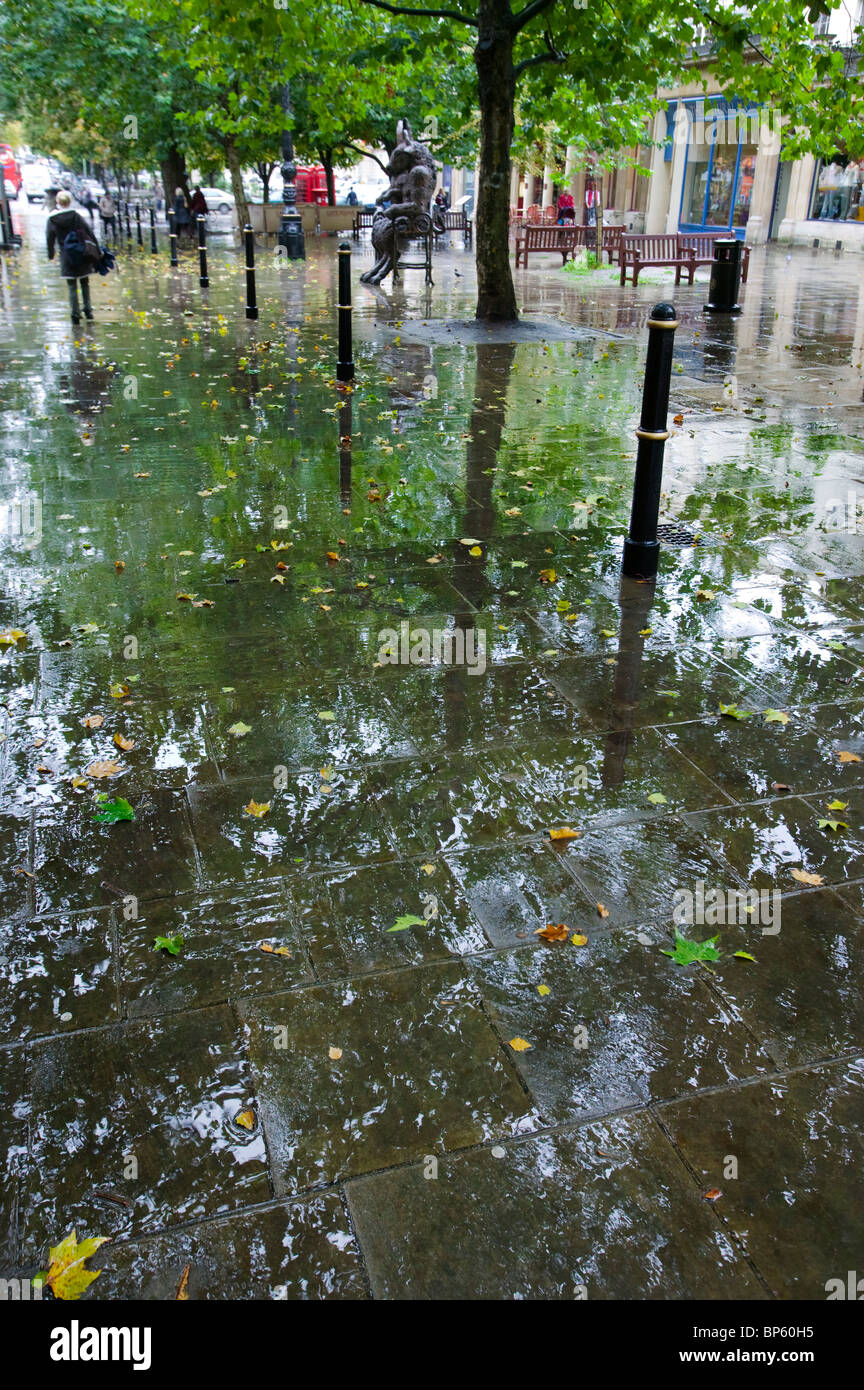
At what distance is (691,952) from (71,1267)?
1.90m

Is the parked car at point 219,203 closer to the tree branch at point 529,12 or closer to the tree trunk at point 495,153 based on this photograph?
the tree trunk at point 495,153

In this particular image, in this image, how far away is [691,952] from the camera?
10.8 feet

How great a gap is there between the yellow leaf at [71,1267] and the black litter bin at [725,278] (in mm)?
16656

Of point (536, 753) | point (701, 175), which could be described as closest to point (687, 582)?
point (536, 753)

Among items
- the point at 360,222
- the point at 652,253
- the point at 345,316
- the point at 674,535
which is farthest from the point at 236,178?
the point at 674,535

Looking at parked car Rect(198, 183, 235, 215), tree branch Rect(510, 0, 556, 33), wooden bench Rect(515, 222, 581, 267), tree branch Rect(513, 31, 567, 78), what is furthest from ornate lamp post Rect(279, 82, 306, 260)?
parked car Rect(198, 183, 235, 215)

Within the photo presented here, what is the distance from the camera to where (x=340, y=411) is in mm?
10016

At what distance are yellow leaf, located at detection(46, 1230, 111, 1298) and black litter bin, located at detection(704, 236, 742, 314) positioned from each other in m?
16.7

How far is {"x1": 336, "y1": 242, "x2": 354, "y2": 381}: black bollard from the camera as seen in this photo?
391 inches

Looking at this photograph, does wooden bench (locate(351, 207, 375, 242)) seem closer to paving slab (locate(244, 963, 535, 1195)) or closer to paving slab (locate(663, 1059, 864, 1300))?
paving slab (locate(244, 963, 535, 1195))

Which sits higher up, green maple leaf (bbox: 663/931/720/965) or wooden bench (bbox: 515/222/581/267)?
wooden bench (bbox: 515/222/581/267)

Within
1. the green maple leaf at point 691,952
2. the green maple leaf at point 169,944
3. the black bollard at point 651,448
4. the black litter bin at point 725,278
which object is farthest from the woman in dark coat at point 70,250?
the green maple leaf at point 691,952
